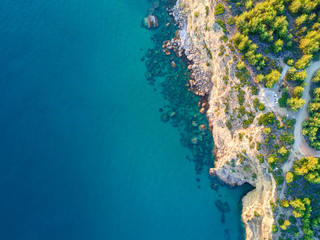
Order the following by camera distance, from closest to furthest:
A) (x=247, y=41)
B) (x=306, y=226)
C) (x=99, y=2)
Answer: (x=306, y=226), (x=247, y=41), (x=99, y=2)

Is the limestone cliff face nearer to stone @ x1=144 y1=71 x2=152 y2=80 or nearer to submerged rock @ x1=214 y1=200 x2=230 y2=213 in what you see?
submerged rock @ x1=214 y1=200 x2=230 y2=213

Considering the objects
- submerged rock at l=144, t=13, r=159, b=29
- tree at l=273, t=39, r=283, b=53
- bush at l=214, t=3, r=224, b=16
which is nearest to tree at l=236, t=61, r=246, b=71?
tree at l=273, t=39, r=283, b=53

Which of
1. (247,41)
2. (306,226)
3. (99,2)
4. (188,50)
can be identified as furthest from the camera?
(99,2)

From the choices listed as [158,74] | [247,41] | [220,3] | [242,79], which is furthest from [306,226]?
[220,3]

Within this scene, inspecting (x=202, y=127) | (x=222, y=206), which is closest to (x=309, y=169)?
(x=222, y=206)

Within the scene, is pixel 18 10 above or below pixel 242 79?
above

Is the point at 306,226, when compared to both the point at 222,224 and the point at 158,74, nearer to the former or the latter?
the point at 222,224

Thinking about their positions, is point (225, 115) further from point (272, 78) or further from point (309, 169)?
point (309, 169)
